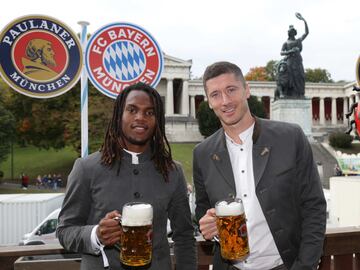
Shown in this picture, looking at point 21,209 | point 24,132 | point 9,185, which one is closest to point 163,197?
point 21,209

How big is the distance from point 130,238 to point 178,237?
0.64 meters

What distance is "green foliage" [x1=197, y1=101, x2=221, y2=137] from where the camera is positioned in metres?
55.2

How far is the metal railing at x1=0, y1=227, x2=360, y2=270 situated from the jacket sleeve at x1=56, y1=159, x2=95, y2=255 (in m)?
0.69

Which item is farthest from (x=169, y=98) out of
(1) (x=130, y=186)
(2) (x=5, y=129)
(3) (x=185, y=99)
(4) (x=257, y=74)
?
(1) (x=130, y=186)

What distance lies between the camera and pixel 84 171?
8.20 ft

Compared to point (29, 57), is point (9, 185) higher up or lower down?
lower down

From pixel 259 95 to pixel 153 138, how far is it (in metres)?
72.5

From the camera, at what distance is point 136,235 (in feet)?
7.08

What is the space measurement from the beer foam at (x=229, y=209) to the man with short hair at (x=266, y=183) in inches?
12.0

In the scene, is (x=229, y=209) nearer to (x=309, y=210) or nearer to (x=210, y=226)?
(x=210, y=226)

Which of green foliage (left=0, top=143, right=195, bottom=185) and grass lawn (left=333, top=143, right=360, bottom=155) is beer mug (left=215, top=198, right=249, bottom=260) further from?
grass lawn (left=333, top=143, right=360, bottom=155)

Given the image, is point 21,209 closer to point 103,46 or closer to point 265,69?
point 103,46

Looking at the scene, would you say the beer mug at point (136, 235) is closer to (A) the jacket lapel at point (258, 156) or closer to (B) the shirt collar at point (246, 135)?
(A) the jacket lapel at point (258, 156)


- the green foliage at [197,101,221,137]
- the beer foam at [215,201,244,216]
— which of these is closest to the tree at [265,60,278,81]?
the green foliage at [197,101,221,137]
